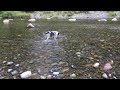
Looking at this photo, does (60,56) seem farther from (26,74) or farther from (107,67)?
(26,74)

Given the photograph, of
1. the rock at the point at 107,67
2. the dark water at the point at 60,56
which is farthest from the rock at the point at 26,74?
the rock at the point at 107,67

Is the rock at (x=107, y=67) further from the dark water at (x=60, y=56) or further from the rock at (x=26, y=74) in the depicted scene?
the rock at (x=26, y=74)

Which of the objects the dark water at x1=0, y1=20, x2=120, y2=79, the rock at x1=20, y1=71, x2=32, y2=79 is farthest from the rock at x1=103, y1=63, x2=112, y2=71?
the rock at x1=20, y1=71, x2=32, y2=79

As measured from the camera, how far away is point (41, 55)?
2.85m

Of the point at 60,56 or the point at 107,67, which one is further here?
the point at 60,56

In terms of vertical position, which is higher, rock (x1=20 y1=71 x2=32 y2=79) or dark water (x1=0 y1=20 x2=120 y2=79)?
rock (x1=20 y1=71 x2=32 y2=79)

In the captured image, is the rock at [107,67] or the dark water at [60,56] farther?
the rock at [107,67]

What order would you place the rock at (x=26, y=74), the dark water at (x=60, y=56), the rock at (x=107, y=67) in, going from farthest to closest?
the rock at (x=107, y=67), the dark water at (x=60, y=56), the rock at (x=26, y=74)

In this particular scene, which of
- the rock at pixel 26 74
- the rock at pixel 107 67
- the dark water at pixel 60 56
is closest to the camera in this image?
the rock at pixel 26 74

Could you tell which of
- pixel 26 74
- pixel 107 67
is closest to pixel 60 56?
pixel 107 67

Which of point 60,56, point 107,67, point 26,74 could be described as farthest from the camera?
point 60,56

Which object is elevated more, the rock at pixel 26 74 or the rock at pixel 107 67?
the rock at pixel 26 74

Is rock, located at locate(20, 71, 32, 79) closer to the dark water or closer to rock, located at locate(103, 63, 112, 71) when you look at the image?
the dark water
